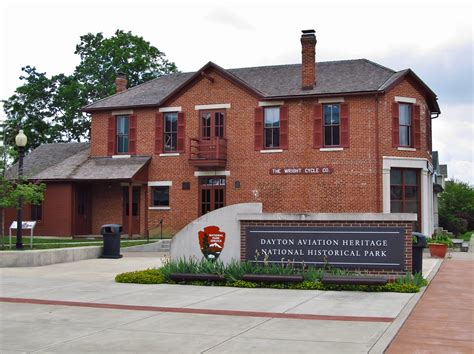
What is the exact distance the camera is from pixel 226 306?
1098 centimetres

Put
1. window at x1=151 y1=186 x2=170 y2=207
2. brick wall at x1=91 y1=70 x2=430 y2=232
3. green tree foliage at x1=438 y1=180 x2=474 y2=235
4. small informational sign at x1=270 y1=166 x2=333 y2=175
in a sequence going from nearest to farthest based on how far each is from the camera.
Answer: brick wall at x1=91 y1=70 x2=430 y2=232 → small informational sign at x1=270 y1=166 x2=333 y2=175 → window at x1=151 y1=186 x2=170 y2=207 → green tree foliage at x1=438 y1=180 x2=474 y2=235

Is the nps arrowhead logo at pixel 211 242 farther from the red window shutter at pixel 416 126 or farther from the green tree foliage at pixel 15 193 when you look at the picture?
the red window shutter at pixel 416 126

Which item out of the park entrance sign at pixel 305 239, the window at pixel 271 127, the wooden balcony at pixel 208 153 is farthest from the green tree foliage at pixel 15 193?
the window at pixel 271 127

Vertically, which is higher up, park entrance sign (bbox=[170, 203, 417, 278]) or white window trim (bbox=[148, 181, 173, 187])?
white window trim (bbox=[148, 181, 173, 187])

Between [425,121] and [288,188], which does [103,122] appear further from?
[425,121]

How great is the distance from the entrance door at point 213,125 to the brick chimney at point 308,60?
4.50m

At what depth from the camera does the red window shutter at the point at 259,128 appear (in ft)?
96.7

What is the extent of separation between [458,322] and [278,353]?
3752 millimetres

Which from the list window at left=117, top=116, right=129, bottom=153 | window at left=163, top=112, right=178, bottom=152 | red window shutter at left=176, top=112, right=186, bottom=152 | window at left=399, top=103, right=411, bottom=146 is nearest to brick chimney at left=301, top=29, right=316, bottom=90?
window at left=399, top=103, right=411, bottom=146

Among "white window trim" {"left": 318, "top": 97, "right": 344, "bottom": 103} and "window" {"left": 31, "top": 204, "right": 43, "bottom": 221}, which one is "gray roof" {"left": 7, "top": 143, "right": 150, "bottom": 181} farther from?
"white window trim" {"left": 318, "top": 97, "right": 344, "bottom": 103}

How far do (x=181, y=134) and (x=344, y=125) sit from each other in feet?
27.7

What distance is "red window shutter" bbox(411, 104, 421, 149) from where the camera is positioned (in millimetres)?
28547

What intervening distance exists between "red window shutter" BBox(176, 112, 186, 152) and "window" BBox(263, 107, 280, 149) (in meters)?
4.37

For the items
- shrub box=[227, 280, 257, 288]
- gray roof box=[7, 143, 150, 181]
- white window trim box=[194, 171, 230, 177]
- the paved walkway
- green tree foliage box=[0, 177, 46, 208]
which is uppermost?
gray roof box=[7, 143, 150, 181]
